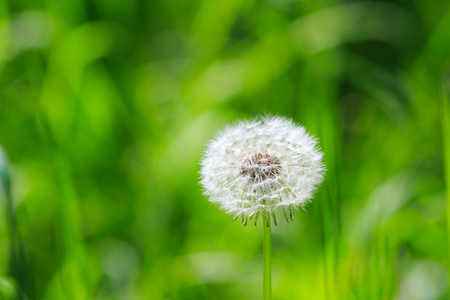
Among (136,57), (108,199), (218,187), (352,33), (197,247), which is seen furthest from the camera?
(136,57)

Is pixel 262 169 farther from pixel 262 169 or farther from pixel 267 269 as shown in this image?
pixel 267 269

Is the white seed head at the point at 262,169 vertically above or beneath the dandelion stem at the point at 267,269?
above

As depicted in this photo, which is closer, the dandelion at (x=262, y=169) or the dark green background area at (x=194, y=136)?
the dandelion at (x=262, y=169)

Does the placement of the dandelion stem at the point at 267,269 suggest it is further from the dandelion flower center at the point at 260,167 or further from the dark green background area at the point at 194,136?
the dark green background area at the point at 194,136

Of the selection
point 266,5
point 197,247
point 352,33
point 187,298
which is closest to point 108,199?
point 197,247

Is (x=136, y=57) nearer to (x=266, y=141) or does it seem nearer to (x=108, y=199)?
(x=108, y=199)

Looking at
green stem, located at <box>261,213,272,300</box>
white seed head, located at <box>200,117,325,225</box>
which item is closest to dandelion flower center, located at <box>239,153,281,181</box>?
white seed head, located at <box>200,117,325,225</box>

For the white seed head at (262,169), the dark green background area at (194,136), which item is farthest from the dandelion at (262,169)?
the dark green background area at (194,136)

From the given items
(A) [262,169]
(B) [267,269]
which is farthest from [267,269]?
(A) [262,169]
